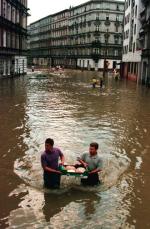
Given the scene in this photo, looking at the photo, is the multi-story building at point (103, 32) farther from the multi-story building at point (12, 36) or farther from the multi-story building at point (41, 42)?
the multi-story building at point (12, 36)

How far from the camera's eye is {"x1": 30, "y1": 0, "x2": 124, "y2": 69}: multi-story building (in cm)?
10550

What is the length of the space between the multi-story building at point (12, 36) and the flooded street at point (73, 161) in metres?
26.8

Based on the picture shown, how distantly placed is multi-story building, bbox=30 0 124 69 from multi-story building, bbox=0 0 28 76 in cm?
3639

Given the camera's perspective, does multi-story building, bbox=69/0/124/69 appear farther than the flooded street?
Yes

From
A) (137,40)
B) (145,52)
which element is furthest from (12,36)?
(145,52)

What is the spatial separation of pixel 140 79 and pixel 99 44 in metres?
52.8

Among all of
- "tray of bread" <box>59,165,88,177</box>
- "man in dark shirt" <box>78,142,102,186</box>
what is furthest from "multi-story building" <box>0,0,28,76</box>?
"tray of bread" <box>59,165,88,177</box>

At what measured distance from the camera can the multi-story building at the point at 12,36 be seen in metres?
49.9

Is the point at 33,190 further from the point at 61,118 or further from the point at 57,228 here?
the point at 61,118

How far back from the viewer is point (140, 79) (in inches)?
2164

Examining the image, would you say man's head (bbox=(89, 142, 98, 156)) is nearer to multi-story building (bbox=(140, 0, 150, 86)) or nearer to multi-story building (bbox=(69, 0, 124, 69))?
multi-story building (bbox=(140, 0, 150, 86))

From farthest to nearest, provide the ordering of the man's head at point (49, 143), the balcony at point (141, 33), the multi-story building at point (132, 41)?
1. the multi-story building at point (132, 41)
2. the balcony at point (141, 33)
3. the man's head at point (49, 143)

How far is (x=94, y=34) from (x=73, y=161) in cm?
9623

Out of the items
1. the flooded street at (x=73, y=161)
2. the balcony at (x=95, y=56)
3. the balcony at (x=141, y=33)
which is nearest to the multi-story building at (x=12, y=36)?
the balcony at (x=141, y=33)
